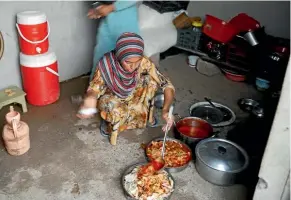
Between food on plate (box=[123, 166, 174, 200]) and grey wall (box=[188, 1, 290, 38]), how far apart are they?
8.51ft

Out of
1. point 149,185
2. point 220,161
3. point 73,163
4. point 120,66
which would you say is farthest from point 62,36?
point 220,161

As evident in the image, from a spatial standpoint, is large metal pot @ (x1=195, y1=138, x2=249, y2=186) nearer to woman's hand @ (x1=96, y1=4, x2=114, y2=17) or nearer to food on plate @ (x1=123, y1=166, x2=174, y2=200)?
food on plate @ (x1=123, y1=166, x2=174, y2=200)

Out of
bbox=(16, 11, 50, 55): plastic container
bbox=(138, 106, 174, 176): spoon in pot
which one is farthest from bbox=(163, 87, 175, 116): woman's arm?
bbox=(16, 11, 50, 55): plastic container

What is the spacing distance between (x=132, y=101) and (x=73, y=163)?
2.19ft

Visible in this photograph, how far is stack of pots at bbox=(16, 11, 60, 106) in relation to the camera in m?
2.74

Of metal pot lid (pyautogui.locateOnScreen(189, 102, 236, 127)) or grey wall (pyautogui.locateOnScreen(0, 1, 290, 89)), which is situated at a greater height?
grey wall (pyautogui.locateOnScreen(0, 1, 290, 89))

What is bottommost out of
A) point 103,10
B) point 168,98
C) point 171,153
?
point 171,153

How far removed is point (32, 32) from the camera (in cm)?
276

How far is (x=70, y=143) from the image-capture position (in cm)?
262

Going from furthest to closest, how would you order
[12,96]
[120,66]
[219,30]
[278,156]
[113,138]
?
[219,30] → [12,96] → [113,138] → [120,66] → [278,156]

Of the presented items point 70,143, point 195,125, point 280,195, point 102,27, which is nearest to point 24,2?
point 102,27

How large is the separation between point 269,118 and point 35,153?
73.4 inches

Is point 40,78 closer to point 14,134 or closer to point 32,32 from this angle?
point 32,32

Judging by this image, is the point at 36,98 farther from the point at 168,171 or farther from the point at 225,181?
the point at 225,181
